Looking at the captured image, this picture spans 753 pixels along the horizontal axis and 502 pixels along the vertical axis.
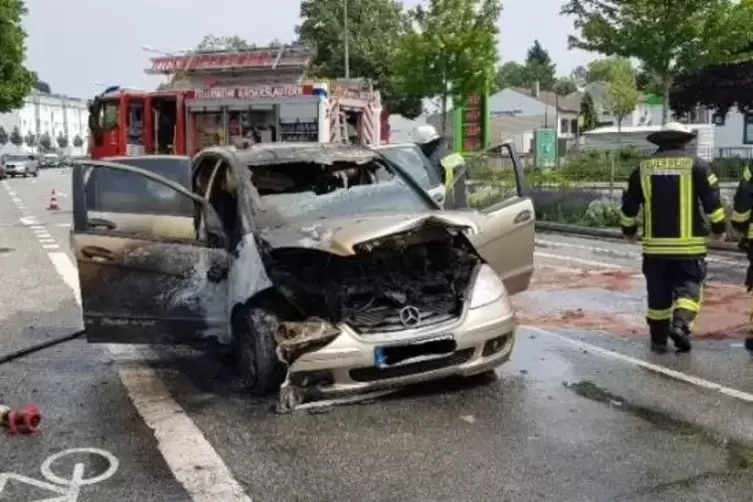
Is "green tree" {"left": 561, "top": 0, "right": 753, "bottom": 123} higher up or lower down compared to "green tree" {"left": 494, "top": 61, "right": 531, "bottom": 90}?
lower down

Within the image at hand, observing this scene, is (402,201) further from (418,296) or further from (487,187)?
(487,187)

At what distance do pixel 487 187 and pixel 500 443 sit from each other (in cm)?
589

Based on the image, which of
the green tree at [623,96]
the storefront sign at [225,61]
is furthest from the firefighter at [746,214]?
the green tree at [623,96]

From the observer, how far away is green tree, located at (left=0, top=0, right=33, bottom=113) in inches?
1391

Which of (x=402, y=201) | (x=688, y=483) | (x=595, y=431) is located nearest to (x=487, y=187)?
(x=402, y=201)

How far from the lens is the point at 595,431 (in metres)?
4.99

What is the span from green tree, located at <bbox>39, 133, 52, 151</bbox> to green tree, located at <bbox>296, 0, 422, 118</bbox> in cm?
7455

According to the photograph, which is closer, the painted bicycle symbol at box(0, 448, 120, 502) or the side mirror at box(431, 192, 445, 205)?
the painted bicycle symbol at box(0, 448, 120, 502)

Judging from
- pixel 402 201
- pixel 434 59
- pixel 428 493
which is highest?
pixel 434 59

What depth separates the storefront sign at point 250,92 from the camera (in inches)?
669

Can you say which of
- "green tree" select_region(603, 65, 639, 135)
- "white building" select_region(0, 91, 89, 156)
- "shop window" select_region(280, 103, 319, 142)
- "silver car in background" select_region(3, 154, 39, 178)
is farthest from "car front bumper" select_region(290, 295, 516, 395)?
"white building" select_region(0, 91, 89, 156)

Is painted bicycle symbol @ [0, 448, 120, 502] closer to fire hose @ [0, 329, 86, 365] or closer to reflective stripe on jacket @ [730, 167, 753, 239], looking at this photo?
fire hose @ [0, 329, 86, 365]

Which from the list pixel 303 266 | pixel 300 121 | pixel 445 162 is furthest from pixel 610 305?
pixel 300 121

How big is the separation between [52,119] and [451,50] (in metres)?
115
